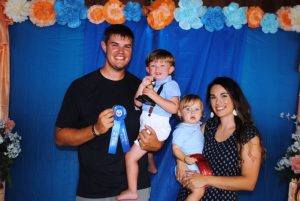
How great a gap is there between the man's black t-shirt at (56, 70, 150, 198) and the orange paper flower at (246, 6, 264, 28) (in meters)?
1.55

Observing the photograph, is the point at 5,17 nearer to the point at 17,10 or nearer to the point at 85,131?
the point at 17,10

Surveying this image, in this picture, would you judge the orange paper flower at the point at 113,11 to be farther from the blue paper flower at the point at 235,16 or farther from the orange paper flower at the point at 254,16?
the orange paper flower at the point at 254,16

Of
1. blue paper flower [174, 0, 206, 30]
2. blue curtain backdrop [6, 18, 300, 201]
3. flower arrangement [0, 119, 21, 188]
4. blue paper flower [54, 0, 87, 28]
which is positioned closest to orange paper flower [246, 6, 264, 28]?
blue curtain backdrop [6, 18, 300, 201]

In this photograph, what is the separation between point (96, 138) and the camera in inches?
101

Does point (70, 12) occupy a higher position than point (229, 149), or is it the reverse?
point (70, 12)

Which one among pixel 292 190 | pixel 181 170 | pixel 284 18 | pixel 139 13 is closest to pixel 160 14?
pixel 139 13

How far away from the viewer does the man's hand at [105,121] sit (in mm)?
2365

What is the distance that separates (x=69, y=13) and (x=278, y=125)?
2245 millimetres

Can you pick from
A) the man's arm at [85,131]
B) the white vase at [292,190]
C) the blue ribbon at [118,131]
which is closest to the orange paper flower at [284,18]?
the white vase at [292,190]

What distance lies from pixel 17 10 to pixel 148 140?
1.80m

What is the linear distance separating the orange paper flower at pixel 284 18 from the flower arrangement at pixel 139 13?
0.78ft

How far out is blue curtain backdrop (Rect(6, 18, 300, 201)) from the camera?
3543mm

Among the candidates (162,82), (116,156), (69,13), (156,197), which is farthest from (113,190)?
(69,13)

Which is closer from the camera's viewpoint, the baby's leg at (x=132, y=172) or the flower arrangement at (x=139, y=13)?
the baby's leg at (x=132, y=172)
